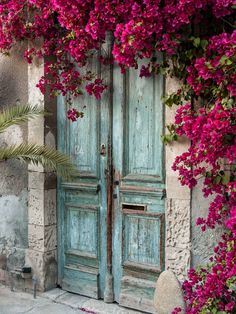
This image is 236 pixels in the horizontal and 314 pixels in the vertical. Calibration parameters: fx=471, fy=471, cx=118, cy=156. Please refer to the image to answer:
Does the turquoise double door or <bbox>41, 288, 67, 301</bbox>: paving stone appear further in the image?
<bbox>41, 288, 67, 301</bbox>: paving stone

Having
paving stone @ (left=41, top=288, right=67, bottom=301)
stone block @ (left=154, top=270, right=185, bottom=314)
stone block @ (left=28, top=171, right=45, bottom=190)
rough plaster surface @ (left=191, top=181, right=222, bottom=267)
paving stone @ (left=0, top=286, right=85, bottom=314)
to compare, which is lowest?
paving stone @ (left=0, top=286, right=85, bottom=314)

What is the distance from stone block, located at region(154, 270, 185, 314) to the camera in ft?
13.1

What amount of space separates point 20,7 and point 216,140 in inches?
98.2

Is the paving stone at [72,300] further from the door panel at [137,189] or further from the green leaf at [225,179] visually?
the green leaf at [225,179]

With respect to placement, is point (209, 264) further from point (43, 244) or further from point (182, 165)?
point (43, 244)

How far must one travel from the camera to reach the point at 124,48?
3.73m

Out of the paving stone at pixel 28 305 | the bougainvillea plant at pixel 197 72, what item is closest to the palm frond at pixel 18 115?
the bougainvillea plant at pixel 197 72

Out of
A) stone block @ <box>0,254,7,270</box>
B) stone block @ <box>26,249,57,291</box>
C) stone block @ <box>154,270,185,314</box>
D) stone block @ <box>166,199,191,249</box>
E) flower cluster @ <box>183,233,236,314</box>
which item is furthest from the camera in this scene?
stone block @ <box>0,254,7,270</box>

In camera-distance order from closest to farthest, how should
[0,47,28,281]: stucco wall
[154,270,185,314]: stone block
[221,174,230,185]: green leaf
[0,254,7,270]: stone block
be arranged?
[221,174,230,185]: green leaf
[154,270,185,314]: stone block
[0,47,28,281]: stucco wall
[0,254,7,270]: stone block

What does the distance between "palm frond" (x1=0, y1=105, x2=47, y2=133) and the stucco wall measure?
0.33 metres

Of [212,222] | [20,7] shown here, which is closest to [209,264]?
[212,222]

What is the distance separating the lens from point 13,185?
519 cm

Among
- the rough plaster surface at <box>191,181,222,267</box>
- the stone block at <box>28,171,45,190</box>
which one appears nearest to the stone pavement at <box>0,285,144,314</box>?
the rough plaster surface at <box>191,181,222,267</box>

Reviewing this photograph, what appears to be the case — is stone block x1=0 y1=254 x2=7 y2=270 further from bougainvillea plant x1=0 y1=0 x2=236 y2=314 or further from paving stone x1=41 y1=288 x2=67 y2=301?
bougainvillea plant x1=0 y1=0 x2=236 y2=314
